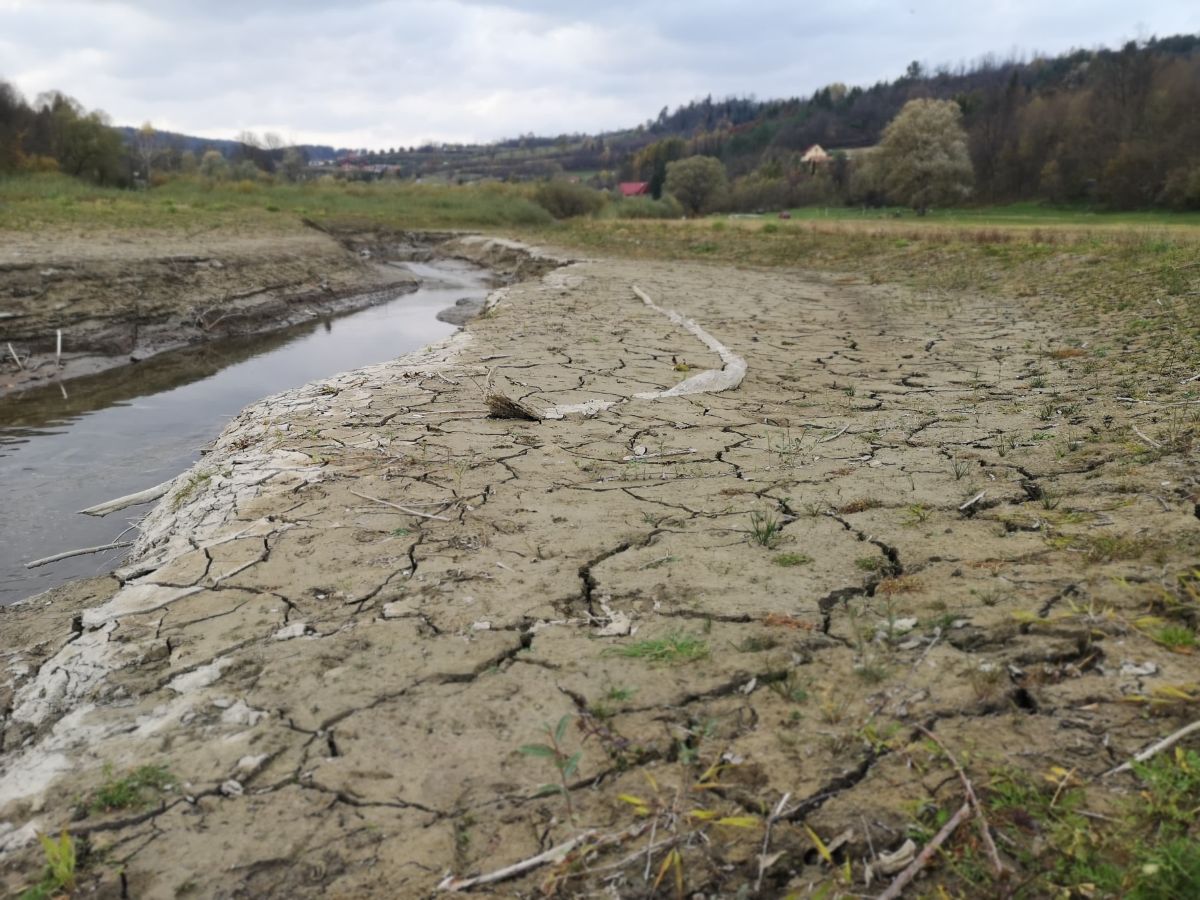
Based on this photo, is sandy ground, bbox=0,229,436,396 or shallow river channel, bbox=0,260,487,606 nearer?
shallow river channel, bbox=0,260,487,606

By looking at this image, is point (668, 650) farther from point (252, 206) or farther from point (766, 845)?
point (252, 206)

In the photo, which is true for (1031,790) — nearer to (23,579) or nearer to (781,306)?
(23,579)

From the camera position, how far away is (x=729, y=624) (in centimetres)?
233

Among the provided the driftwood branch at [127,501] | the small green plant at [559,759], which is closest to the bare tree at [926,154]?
the driftwood branch at [127,501]

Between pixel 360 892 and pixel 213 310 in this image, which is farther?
pixel 213 310

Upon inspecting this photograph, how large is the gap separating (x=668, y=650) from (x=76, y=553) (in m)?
2.92

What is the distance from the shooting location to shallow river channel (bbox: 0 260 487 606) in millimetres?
3973

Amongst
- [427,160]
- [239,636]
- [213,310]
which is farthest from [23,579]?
[427,160]

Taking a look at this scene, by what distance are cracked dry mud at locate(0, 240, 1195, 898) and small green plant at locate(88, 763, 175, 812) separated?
32 mm

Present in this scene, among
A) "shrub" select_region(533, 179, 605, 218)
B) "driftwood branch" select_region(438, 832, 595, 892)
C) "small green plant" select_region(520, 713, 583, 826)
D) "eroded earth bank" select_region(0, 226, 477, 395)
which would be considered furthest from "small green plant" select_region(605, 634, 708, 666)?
"shrub" select_region(533, 179, 605, 218)

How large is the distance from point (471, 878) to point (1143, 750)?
4.43 ft

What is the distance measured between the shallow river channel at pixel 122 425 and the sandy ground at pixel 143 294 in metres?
0.38

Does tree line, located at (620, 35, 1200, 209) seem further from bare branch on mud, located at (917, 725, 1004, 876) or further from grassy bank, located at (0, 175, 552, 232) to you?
bare branch on mud, located at (917, 725, 1004, 876)

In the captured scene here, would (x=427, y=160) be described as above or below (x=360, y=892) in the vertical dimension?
above
